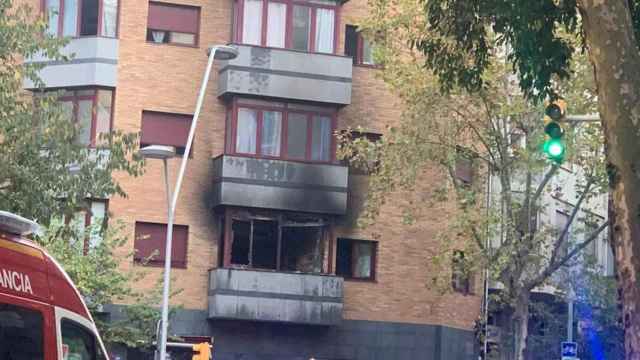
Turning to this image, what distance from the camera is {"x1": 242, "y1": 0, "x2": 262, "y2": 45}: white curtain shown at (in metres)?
35.8

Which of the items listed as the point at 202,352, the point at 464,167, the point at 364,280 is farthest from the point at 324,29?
the point at 202,352

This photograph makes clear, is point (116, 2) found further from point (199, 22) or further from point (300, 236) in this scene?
point (300, 236)

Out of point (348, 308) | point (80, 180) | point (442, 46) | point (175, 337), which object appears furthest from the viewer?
point (348, 308)

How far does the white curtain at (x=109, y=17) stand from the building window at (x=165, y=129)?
2.34 metres

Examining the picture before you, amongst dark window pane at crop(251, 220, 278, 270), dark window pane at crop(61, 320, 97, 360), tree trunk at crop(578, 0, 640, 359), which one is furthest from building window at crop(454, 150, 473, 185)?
dark window pane at crop(61, 320, 97, 360)

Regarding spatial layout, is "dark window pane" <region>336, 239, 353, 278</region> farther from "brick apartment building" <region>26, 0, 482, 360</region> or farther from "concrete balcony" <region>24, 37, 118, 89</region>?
"concrete balcony" <region>24, 37, 118, 89</region>

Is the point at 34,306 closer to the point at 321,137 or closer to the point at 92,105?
the point at 92,105

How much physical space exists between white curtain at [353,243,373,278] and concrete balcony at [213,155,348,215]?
5.46ft

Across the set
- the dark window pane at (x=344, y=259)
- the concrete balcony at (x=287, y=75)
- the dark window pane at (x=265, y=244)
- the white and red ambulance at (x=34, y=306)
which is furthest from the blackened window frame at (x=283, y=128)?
the white and red ambulance at (x=34, y=306)

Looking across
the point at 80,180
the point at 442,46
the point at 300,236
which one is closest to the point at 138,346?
the point at 300,236

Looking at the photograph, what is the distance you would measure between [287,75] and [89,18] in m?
5.47

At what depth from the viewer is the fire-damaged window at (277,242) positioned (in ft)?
118

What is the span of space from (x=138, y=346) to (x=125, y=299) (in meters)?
1.56

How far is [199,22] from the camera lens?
36.4 meters
